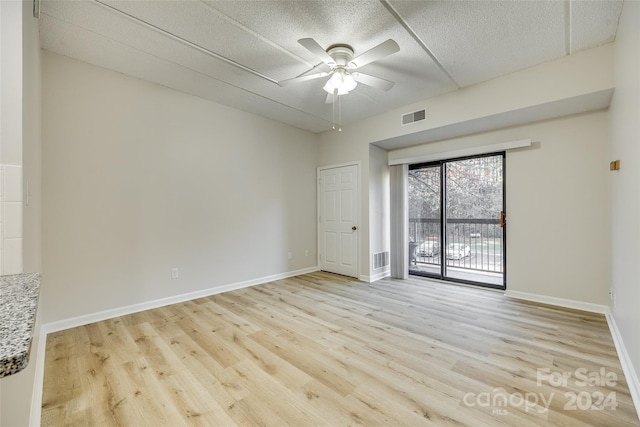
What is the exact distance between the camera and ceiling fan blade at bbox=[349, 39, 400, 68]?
217cm

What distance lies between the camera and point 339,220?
5113mm

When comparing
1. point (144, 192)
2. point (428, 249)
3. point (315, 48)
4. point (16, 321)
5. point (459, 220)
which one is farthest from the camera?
point (428, 249)

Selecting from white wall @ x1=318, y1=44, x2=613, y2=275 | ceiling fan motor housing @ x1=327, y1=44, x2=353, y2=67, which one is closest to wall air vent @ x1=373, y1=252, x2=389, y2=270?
white wall @ x1=318, y1=44, x2=613, y2=275

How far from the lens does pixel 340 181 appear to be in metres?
5.08

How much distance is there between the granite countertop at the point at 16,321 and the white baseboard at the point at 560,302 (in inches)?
177

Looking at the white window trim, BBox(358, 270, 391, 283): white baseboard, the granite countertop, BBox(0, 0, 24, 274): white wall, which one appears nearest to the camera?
the granite countertop

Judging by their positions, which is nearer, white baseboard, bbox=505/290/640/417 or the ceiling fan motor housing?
white baseboard, bbox=505/290/640/417

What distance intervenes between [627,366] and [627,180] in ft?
4.37

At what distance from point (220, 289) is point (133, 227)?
4.67ft

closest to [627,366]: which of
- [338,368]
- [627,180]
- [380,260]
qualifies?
[627,180]

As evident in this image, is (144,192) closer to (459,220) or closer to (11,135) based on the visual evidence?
(11,135)

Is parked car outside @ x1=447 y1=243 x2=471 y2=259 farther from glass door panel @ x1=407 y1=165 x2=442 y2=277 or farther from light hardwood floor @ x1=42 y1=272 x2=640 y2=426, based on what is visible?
light hardwood floor @ x1=42 y1=272 x2=640 y2=426

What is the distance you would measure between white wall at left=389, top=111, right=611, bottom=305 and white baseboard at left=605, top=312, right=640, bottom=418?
2.33 ft

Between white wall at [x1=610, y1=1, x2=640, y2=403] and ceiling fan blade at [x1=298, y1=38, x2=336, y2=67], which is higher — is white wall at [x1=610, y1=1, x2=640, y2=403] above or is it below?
below
